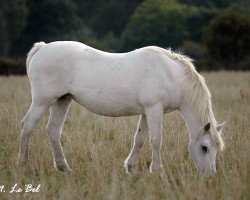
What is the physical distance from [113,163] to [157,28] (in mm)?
43932

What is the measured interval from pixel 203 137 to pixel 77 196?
69.4 inches

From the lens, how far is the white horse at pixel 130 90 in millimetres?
5547

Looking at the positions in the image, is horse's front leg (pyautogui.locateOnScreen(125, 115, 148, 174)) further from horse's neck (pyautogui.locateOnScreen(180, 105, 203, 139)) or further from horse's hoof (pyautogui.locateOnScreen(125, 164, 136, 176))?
horse's neck (pyautogui.locateOnScreen(180, 105, 203, 139))

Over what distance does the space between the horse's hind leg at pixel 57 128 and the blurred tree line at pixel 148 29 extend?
2181 cm

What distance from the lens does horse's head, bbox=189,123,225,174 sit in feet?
17.9

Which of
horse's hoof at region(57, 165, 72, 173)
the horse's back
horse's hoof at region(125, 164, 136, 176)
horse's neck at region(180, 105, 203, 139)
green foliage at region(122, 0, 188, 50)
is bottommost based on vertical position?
green foliage at region(122, 0, 188, 50)

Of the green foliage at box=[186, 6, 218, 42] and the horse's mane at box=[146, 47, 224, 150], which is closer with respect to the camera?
the horse's mane at box=[146, 47, 224, 150]

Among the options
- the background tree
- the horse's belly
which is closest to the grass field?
the horse's belly

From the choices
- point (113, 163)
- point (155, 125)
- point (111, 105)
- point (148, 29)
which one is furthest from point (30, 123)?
point (148, 29)

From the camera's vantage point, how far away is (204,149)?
5.52m

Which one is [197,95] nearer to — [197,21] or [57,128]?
[57,128]

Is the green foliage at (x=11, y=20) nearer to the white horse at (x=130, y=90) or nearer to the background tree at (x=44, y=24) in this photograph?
the background tree at (x=44, y=24)

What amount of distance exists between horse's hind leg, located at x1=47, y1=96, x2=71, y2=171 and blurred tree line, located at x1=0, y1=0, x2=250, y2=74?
21.8 m

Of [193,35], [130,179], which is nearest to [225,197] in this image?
[130,179]
